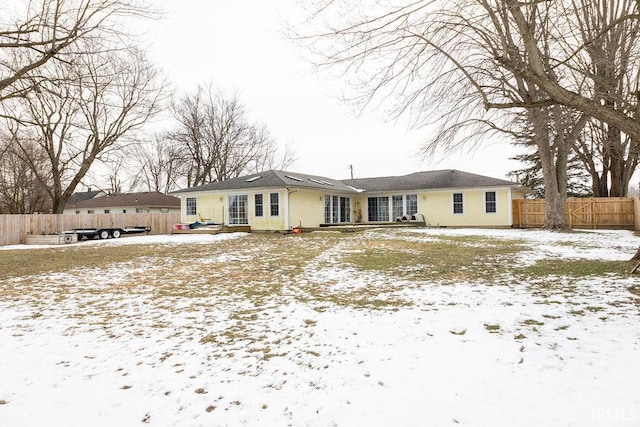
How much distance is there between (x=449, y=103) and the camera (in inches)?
429

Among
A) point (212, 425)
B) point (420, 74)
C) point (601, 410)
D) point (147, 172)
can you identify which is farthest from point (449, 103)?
point (147, 172)

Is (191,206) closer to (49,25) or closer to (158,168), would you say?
(49,25)

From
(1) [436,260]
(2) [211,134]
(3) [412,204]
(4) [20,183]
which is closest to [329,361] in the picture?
(1) [436,260]

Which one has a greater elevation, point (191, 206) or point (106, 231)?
point (191, 206)

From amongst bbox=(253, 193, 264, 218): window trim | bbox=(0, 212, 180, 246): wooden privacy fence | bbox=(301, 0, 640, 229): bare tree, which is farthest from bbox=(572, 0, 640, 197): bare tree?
bbox=(0, 212, 180, 246): wooden privacy fence

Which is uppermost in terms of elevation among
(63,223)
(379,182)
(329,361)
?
(379,182)

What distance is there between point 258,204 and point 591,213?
1850 cm

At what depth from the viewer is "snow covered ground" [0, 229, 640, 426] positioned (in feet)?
8.09

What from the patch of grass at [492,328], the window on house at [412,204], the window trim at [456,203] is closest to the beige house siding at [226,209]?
the window on house at [412,204]

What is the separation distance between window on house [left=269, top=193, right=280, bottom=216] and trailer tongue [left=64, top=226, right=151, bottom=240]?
929 cm

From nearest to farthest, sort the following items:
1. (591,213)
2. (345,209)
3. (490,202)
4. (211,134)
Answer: (591,213)
(490,202)
(345,209)
(211,134)

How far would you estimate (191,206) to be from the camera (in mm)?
22859

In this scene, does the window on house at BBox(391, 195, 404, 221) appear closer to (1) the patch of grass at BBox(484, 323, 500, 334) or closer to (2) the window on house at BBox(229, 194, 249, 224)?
(2) the window on house at BBox(229, 194, 249, 224)

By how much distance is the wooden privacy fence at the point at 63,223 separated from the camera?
→ 18578 millimetres
